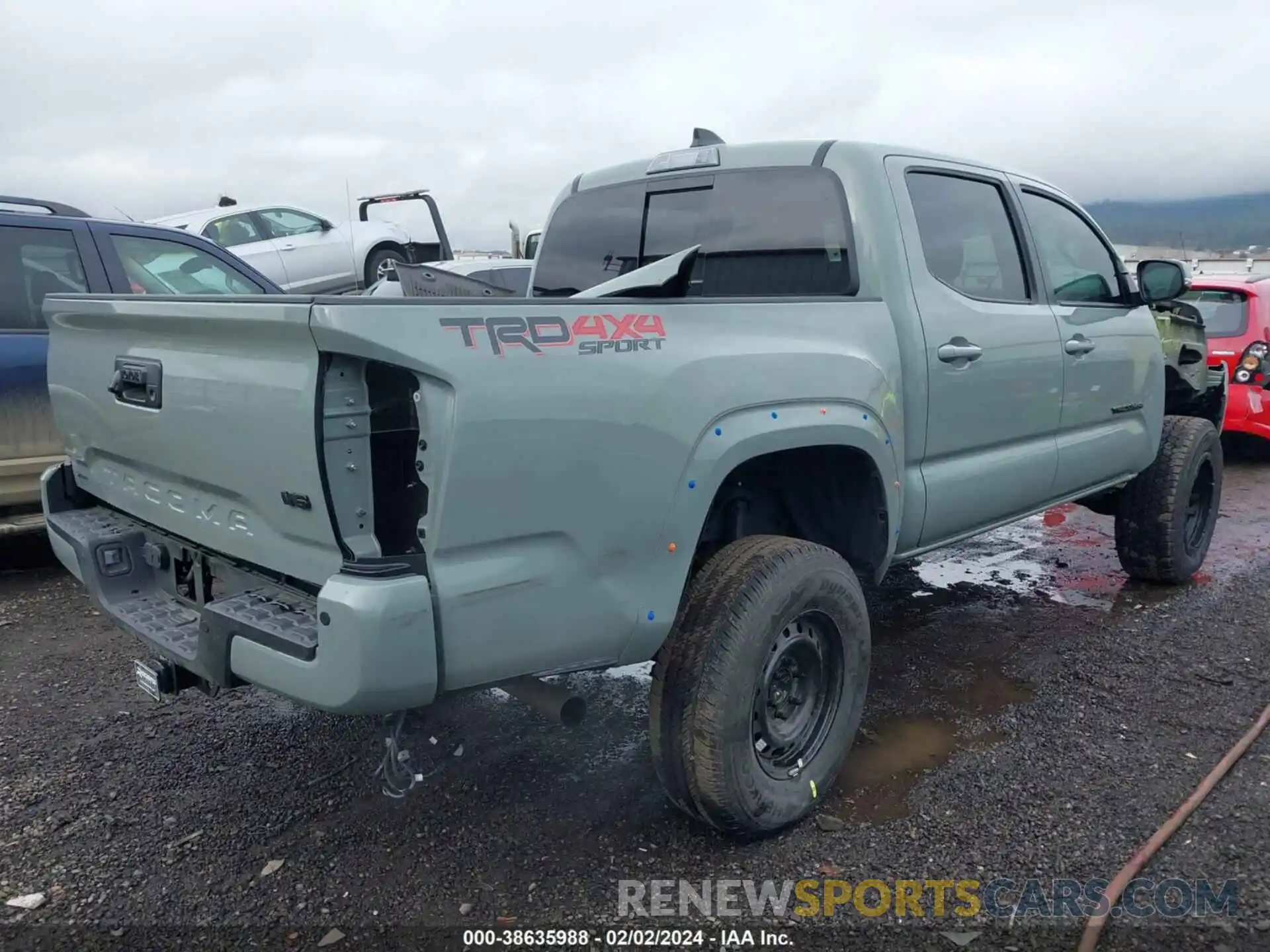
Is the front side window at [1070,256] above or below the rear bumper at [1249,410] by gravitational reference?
above

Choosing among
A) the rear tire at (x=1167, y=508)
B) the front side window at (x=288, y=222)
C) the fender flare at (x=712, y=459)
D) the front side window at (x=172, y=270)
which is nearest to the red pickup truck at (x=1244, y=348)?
the rear tire at (x=1167, y=508)

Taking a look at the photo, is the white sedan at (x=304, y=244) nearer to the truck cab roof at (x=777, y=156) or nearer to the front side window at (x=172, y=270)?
the front side window at (x=172, y=270)

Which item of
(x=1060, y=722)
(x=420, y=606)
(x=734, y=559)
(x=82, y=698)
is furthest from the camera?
(x=82, y=698)

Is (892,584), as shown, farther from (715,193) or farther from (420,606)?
(420,606)

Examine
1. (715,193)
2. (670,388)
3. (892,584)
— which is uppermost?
(715,193)

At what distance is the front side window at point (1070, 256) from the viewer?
419cm

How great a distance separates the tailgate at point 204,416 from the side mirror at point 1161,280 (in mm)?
4240

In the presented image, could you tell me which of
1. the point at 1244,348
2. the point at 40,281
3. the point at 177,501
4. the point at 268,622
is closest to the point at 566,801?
the point at 268,622

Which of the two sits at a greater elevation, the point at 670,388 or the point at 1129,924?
the point at 670,388

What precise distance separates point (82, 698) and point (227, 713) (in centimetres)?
63

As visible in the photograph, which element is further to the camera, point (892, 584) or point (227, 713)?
point (892, 584)

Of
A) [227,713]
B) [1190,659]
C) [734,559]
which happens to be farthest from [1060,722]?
[227,713]

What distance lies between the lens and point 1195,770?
10.4 feet

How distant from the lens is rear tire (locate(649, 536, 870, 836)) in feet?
8.40
